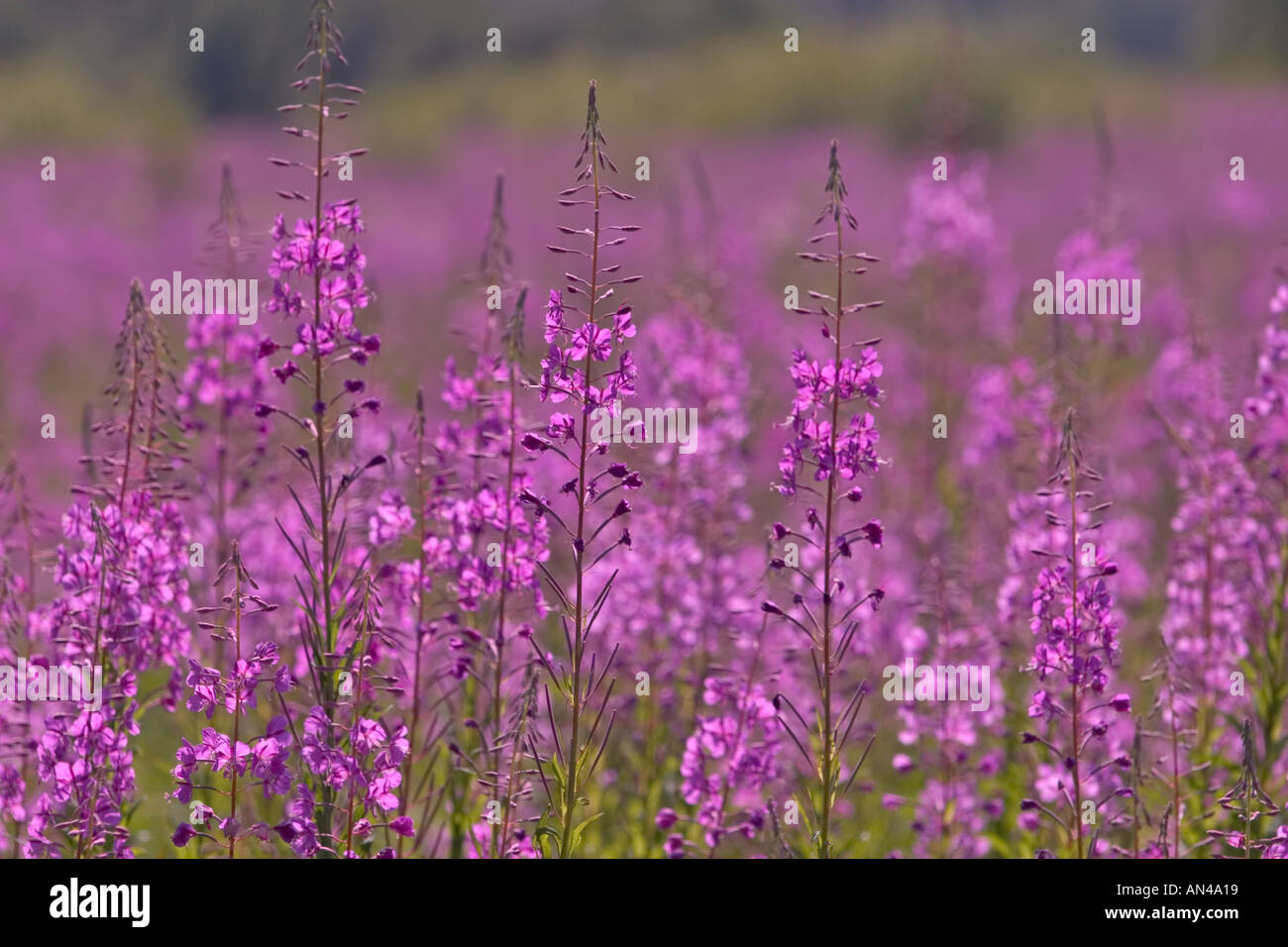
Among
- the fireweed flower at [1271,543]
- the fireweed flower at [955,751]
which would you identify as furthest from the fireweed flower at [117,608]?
the fireweed flower at [1271,543]

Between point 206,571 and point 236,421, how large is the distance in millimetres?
687

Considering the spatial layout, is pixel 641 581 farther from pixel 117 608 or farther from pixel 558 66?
pixel 558 66

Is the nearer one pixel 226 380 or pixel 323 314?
pixel 323 314

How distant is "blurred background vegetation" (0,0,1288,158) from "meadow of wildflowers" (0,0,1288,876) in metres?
18.1

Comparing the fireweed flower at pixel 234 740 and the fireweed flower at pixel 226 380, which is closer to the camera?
the fireweed flower at pixel 234 740

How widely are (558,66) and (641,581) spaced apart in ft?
136

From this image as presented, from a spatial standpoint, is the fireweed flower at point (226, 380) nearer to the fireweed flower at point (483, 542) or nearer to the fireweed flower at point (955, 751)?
the fireweed flower at point (483, 542)

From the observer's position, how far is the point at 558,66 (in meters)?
44.3

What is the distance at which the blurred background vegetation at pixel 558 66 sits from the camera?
32562mm

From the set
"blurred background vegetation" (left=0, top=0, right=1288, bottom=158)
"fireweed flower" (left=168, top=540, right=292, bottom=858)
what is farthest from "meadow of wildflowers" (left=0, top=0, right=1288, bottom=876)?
"blurred background vegetation" (left=0, top=0, right=1288, bottom=158)

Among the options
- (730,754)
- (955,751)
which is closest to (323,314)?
(730,754)

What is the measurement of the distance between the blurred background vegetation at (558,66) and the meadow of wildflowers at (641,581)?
1810cm

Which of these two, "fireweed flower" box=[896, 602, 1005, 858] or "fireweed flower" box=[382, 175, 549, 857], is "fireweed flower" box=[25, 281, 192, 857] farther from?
"fireweed flower" box=[896, 602, 1005, 858]
